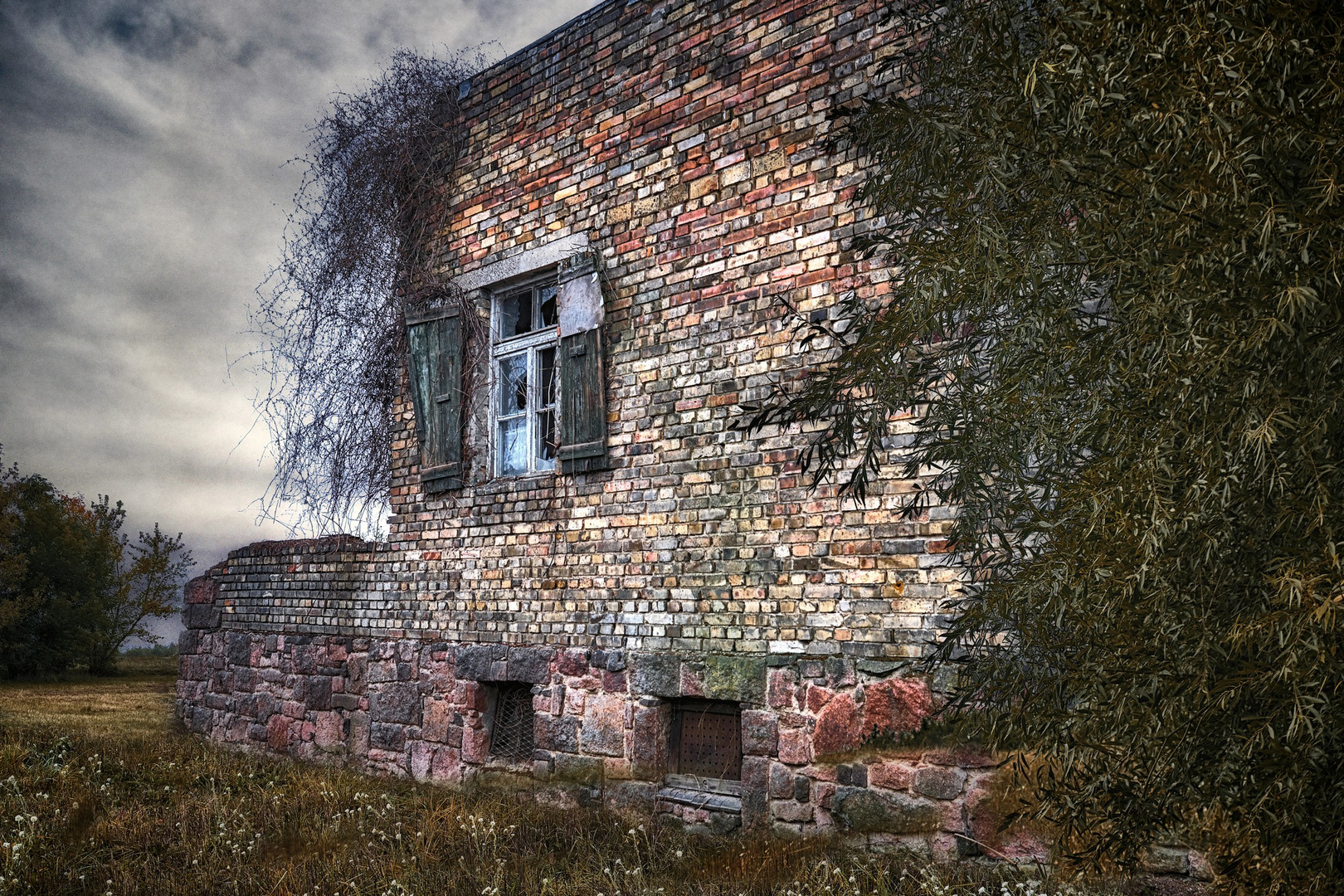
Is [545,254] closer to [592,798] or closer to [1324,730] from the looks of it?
[592,798]

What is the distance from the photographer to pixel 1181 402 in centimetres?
248

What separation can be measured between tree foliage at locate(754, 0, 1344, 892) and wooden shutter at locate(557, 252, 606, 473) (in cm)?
327

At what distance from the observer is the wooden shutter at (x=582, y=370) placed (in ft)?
19.8

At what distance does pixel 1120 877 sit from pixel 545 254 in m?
5.16

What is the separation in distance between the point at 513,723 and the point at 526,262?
3.40m

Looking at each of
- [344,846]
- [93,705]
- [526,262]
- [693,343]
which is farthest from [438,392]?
[93,705]

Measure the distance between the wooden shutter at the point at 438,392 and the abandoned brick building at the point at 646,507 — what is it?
0.8 inches

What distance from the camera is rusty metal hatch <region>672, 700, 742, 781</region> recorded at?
17.4 feet

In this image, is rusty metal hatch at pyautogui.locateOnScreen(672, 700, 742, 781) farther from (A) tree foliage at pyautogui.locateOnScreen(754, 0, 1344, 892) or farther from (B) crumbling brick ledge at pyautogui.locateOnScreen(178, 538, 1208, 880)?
(A) tree foliage at pyautogui.locateOnScreen(754, 0, 1344, 892)

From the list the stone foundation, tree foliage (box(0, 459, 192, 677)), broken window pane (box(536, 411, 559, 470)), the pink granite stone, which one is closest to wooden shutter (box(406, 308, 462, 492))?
broken window pane (box(536, 411, 559, 470))

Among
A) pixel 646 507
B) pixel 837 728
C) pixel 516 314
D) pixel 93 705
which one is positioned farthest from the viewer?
pixel 93 705

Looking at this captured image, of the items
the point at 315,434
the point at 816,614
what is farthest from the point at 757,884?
the point at 315,434

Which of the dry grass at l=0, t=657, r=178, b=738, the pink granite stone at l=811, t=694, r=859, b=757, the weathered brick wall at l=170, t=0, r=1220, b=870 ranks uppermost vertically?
the weathered brick wall at l=170, t=0, r=1220, b=870

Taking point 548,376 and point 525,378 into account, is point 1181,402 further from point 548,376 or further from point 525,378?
point 525,378
